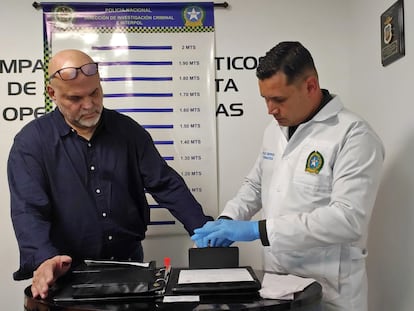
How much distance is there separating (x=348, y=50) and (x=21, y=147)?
1.52m

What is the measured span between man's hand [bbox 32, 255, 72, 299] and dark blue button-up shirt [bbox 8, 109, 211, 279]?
21cm

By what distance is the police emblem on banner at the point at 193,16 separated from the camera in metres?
2.21

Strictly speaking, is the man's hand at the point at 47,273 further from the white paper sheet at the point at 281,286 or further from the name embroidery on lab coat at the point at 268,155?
the name embroidery on lab coat at the point at 268,155

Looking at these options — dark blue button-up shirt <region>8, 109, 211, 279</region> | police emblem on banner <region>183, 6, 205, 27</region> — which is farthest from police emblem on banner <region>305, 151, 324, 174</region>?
police emblem on banner <region>183, 6, 205, 27</region>

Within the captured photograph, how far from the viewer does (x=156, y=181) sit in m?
1.75

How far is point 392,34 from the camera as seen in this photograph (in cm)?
166

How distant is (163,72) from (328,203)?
43.4 inches

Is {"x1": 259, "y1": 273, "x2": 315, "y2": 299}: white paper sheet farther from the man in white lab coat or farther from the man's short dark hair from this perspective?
the man's short dark hair

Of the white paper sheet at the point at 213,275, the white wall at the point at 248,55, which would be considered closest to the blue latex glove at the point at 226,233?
the white paper sheet at the point at 213,275

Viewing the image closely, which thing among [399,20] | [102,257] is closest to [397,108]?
[399,20]

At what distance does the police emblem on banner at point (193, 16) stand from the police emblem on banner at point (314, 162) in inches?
41.0

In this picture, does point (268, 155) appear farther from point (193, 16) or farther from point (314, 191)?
point (193, 16)

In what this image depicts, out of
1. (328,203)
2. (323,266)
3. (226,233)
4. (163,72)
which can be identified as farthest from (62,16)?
(323,266)

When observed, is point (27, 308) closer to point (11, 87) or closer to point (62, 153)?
point (62, 153)
